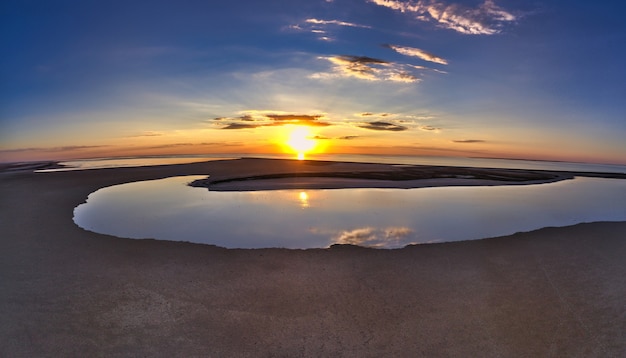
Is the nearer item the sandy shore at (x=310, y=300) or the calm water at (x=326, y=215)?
the sandy shore at (x=310, y=300)

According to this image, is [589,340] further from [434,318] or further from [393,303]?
[393,303]

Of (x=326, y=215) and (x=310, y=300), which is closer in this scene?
(x=310, y=300)

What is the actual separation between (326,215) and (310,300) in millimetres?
10830

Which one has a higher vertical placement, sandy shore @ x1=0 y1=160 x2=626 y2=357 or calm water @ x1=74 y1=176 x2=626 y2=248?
calm water @ x1=74 y1=176 x2=626 y2=248

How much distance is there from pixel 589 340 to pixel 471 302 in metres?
2.18

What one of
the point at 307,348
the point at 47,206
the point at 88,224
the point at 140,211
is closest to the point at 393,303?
the point at 307,348

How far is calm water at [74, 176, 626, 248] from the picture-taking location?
14.5m

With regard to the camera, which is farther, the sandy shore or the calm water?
the calm water

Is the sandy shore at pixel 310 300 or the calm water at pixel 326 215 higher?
the calm water at pixel 326 215

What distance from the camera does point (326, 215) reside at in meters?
19.2

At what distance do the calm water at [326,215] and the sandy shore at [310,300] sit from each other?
186cm

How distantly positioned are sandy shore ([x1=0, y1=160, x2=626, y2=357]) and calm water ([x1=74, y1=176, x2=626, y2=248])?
1.86m

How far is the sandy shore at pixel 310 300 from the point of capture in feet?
21.9

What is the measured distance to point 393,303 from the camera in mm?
8250
